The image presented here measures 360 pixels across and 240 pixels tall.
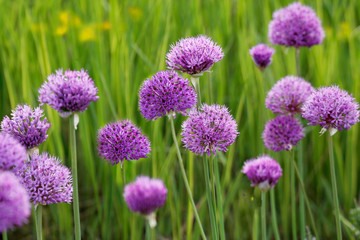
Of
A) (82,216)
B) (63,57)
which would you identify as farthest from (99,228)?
(63,57)

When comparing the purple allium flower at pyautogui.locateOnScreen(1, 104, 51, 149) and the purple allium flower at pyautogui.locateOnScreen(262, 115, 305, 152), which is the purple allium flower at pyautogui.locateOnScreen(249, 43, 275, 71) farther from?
the purple allium flower at pyautogui.locateOnScreen(1, 104, 51, 149)

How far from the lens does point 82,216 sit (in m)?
2.68

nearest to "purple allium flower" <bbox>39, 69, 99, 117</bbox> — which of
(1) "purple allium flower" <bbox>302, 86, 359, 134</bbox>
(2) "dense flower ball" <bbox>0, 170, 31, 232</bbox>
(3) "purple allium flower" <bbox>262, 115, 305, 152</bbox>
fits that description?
(2) "dense flower ball" <bbox>0, 170, 31, 232</bbox>

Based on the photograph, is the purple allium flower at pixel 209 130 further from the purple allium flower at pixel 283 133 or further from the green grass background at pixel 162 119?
the green grass background at pixel 162 119

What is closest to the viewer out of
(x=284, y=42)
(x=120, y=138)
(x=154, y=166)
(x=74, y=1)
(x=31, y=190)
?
(x=31, y=190)

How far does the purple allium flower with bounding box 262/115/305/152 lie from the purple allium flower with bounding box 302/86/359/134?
22 centimetres

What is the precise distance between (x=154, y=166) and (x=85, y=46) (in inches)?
39.0

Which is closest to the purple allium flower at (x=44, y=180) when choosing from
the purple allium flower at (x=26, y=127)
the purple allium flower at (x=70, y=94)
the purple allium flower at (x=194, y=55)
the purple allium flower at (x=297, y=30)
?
the purple allium flower at (x=26, y=127)

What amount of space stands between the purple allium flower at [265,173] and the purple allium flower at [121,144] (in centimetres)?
31

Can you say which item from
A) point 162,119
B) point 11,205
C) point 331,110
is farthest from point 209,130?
point 162,119

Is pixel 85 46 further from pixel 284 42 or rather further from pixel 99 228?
pixel 284 42

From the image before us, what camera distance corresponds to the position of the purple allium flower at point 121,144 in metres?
1.27

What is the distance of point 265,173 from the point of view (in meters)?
1.33

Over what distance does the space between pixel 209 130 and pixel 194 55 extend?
0.69ft
